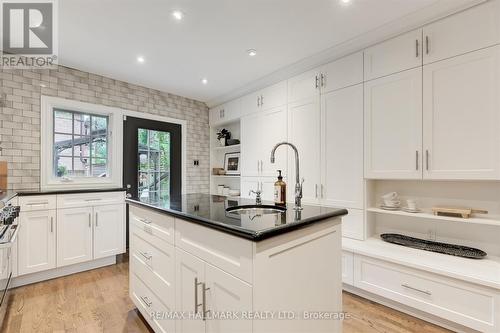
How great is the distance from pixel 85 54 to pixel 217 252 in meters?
2.88

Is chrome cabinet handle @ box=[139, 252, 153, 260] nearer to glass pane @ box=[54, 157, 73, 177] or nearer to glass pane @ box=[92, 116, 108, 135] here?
glass pane @ box=[54, 157, 73, 177]

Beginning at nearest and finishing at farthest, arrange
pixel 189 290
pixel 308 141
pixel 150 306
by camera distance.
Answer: pixel 189 290 < pixel 150 306 < pixel 308 141

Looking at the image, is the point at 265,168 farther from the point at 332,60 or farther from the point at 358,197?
the point at 332,60

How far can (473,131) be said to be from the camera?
1940 mm

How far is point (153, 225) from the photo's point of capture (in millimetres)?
1758

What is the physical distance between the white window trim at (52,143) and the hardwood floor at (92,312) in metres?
1.16

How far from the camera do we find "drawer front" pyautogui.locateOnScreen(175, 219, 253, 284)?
104cm

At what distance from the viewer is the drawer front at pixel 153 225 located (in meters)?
1.58

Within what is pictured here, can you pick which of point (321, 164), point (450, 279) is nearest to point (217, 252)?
point (450, 279)

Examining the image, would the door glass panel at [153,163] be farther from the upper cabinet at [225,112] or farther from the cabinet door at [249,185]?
the cabinet door at [249,185]

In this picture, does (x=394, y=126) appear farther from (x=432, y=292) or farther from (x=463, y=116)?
(x=432, y=292)

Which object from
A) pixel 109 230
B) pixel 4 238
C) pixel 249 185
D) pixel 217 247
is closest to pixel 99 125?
pixel 109 230

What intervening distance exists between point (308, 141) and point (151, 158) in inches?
97.6

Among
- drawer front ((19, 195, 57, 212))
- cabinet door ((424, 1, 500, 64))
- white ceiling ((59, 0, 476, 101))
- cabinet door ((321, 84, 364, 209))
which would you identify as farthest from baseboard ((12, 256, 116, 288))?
cabinet door ((424, 1, 500, 64))
